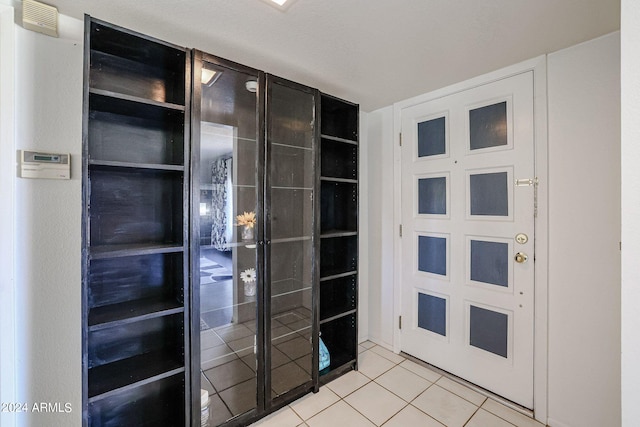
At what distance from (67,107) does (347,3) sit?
1.58 meters

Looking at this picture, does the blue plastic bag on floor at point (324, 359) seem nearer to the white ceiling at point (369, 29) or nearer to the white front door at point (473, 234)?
the white front door at point (473, 234)

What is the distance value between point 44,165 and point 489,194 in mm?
2825

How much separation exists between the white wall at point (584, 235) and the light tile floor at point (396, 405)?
39cm

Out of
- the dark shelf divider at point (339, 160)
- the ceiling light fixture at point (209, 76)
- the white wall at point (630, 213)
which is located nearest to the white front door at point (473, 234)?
the dark shelf divider at point (339, 160)

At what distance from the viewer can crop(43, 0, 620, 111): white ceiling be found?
1317 mm

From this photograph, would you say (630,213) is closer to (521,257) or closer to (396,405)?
(521,257)

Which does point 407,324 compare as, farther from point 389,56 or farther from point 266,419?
point 389,56

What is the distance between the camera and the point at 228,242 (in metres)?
1.76

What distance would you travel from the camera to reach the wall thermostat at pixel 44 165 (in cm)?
129

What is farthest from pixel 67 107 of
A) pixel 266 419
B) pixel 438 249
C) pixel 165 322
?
pixel 438 249

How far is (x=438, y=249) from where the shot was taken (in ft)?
7.66

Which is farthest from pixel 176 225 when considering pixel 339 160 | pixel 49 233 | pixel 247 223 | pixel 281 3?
pixel 339 160

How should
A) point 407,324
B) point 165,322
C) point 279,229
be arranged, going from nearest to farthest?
point 165,322 → point 279,229 → point 407,324

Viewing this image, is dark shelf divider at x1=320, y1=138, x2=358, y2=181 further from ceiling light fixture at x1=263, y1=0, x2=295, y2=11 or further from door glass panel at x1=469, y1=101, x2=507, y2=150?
ceiling light fixture at x1=263, y1=0, x2=295, y2=11
